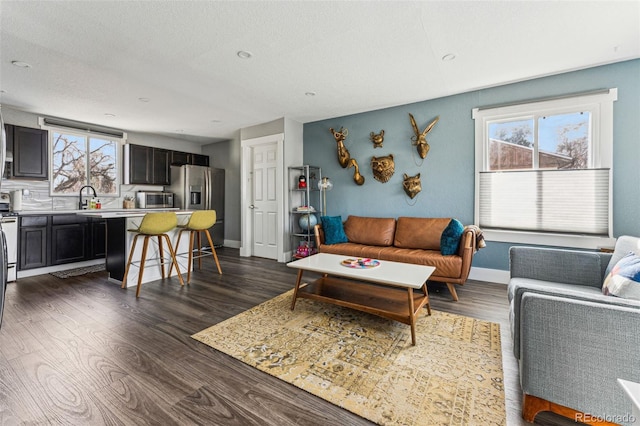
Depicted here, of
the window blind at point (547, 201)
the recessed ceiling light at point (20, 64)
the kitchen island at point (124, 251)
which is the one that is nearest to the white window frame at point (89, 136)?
the kitchen island at point (124, 251)

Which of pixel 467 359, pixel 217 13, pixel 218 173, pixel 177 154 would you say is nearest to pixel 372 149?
pixel 217 13

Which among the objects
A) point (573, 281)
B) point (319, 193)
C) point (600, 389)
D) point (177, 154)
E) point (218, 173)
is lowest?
point (600, 389)

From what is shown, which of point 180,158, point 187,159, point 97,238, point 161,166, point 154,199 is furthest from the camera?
point 187,159

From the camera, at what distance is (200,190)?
19.8ft

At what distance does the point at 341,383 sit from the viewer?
1666mm

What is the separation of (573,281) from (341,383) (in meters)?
2.04

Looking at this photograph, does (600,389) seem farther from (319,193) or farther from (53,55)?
(53,55)

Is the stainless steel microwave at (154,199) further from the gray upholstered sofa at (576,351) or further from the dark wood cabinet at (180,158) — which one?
the gray upholstered sofa at (576,351)

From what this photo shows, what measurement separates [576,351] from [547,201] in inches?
105

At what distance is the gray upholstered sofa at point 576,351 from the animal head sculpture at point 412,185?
271 centimetres

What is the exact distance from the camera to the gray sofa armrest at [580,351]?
3.89ft

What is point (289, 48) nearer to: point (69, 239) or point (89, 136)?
point (69, 239)

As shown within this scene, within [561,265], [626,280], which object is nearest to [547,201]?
[561,265]

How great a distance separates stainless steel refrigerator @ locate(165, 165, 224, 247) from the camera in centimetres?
586
